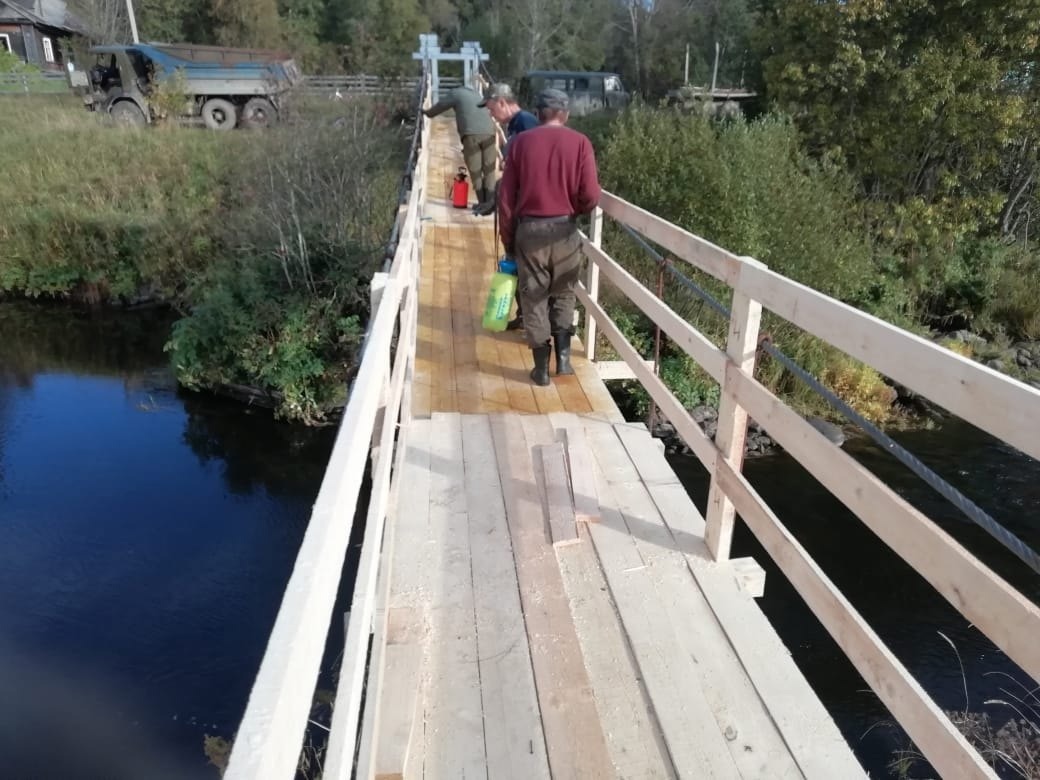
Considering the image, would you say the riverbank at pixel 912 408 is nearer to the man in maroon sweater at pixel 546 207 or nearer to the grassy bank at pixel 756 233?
the grassy bank at pixel 756 233

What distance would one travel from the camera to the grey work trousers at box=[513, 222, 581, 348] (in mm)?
5059

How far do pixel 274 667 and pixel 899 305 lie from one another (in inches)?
644

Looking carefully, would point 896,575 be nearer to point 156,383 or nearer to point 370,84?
point 156,383

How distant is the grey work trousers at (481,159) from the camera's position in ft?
34.3

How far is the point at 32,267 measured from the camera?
17531mm

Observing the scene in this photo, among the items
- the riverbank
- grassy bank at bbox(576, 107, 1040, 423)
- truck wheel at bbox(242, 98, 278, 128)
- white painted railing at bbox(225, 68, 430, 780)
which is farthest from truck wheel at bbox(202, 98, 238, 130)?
white painted railing at bbox(225, 68, 430, 780)

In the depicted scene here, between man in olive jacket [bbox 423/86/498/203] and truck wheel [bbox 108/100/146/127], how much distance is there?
645 inches

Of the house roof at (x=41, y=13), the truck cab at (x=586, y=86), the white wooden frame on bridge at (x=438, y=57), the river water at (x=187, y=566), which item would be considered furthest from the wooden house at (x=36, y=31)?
the river water at (x=187, y=566)

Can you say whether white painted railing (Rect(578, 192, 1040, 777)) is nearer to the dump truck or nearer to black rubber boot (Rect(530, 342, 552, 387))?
black rubber boot (Rect(530, 342, 552, 387))

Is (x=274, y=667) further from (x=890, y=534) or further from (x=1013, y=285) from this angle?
(x=1013, y=285)

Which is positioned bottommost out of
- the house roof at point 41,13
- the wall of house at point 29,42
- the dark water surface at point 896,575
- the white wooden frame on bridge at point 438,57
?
the dark water surface at point 896,575

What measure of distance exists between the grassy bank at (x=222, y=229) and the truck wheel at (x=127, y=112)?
692 mm

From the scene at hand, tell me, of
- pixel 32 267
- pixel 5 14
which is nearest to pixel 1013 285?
pixel 32 267

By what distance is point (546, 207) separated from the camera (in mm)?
4945
